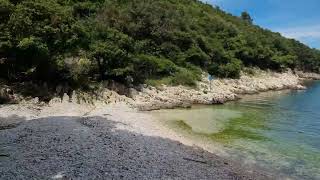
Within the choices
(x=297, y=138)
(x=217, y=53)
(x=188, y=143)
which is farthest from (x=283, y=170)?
(x=217, y=53)

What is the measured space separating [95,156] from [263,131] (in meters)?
18.8

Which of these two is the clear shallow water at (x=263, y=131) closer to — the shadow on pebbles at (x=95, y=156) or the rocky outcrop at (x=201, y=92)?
the rocky outcrop at (x=201, y=92)

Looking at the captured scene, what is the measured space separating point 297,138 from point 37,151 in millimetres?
21420

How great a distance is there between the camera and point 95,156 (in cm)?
2156

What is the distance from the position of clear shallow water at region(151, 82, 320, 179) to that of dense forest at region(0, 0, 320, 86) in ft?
32.9

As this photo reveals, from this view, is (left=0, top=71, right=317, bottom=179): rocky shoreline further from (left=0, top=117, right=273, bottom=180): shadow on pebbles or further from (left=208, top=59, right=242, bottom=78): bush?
(left=208, top=59, right=242, bottom=78): bush

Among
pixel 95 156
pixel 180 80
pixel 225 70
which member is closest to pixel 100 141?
pixel 95 156

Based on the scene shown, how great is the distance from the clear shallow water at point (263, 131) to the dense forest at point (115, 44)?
1004 cm

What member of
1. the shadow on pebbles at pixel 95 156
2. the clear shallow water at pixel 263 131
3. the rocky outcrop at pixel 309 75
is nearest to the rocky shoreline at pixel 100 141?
the shadow on pebbles at pixel 95 156

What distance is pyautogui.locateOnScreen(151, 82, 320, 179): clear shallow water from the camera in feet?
83.5

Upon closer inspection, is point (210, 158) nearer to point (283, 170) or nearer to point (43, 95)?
point (283, 170)

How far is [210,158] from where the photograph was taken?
24297mm

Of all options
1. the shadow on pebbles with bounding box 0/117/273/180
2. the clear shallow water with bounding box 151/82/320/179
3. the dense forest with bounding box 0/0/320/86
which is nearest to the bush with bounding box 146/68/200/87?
the dense forest with bounding box 0/0/320/86

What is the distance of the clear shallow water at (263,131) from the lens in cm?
2544
